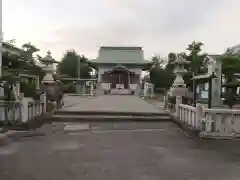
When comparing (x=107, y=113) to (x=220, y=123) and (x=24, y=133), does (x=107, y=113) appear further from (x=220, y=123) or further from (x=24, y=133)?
(x=220, y=123)

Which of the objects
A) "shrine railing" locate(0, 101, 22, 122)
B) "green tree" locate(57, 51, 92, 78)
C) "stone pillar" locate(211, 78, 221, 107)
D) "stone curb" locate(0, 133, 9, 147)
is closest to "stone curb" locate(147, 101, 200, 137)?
"stone curb" locate(0, 133, 9, 147)

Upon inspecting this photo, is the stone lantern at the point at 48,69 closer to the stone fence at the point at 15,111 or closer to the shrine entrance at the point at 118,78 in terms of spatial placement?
the stone fence at the point at 15,111

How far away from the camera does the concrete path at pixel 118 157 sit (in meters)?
5.34

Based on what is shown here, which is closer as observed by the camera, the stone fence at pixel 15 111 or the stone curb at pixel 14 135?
the stone curb at pixel 14 135

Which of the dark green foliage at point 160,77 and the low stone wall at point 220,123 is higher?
the dark green foliage at point 160,77

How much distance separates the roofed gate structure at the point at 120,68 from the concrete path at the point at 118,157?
31277mm

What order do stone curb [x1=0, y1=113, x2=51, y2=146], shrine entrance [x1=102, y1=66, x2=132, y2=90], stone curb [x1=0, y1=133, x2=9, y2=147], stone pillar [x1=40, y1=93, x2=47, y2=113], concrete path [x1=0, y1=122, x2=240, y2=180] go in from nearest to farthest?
concrete path [x1=0, y1=122, x2=240, y2=180] → stone curb [x1=0, y1=133, x2=9, y2=147] → stone curb [x1=0, y1=113, x2=51, y2=146] → stone pillar [x1=40, y1=93, x2=47, y2=113] → shrine entrance [x1=102, y1=66, x2=132, y2=90]

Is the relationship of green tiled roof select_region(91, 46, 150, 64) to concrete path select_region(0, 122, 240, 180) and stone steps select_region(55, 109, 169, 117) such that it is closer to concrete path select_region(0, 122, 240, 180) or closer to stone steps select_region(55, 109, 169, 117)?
stone steps select_region(55, 109, 169, 117)

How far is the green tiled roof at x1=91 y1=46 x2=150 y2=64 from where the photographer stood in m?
44.9

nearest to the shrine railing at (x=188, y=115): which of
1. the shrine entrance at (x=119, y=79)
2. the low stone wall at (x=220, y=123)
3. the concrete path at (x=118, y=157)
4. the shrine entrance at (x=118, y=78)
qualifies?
the low stone wall at (x=220, y=123)

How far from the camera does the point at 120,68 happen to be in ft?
138

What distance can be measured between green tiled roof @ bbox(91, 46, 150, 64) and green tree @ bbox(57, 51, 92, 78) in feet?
12.0

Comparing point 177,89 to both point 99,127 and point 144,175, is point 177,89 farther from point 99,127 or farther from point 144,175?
point 144,175

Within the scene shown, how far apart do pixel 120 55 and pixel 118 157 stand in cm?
4128
